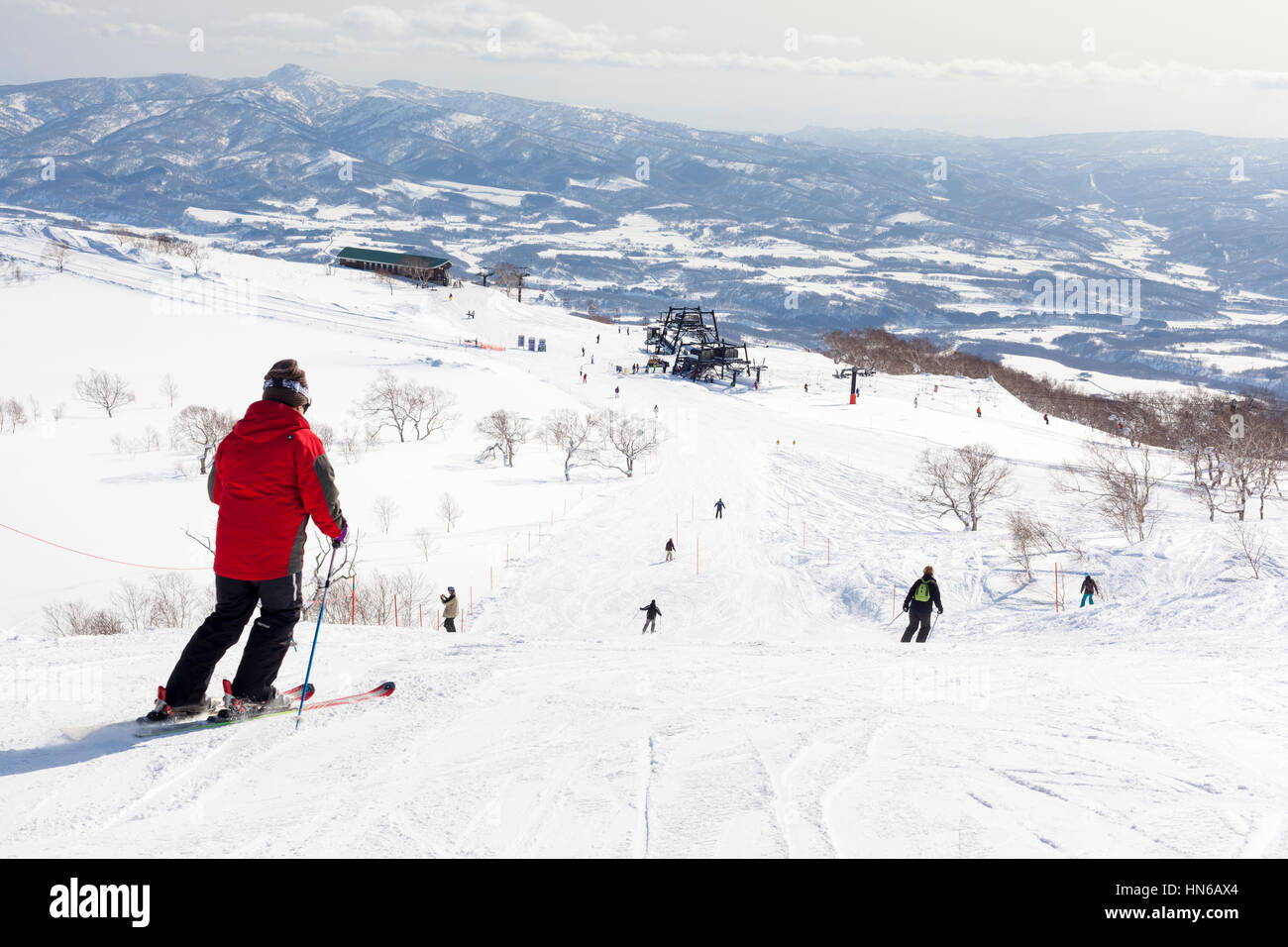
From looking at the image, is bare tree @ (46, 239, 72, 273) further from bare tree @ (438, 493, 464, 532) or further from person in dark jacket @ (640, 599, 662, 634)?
person in dark jacket @ (640, 599, 662, 634)

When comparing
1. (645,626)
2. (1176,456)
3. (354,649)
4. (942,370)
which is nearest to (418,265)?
(942,370)

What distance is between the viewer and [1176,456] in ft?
137

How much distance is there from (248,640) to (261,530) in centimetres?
71

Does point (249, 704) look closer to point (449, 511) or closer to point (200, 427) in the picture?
point (449, 511)

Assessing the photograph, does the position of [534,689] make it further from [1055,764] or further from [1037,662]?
[1037,662]

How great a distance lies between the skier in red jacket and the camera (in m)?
4.77

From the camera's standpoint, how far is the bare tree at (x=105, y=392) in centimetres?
5247

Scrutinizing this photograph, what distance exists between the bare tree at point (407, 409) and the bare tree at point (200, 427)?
7981 millimetres

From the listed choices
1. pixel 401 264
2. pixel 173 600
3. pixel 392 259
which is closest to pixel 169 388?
pixel 173 600

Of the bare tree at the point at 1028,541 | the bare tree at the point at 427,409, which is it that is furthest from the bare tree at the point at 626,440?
the bare tree at the point at 1028,541

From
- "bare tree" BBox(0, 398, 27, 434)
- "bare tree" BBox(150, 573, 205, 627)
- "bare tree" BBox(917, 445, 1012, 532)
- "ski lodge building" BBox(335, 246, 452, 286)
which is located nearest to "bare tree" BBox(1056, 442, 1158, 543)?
"bare tree" BBox(917, 445, 1012, 532)

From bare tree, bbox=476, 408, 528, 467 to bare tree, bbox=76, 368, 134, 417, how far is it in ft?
79.7

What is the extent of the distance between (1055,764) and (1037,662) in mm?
3696

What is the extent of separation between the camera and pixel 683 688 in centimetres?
632
